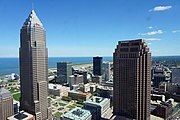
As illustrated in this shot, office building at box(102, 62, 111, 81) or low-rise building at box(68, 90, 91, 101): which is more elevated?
office building at box(102, 62, 111, 81)

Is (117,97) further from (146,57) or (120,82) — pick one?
(146,57)

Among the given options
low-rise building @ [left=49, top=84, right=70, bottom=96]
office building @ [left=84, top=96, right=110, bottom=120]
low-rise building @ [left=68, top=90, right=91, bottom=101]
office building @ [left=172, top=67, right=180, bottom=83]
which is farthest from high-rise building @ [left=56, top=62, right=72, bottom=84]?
office building @ [left=172, top=67, right=180, bottom=83]

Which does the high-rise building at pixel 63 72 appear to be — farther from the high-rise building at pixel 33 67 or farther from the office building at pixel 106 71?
the high-rise building at pixel 33 67

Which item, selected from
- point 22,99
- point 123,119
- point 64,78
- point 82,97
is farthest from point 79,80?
point 123,119

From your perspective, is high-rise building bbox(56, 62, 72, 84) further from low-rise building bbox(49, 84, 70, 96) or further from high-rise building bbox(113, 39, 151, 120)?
high-rise building bbox(113, 39, 151, 120)

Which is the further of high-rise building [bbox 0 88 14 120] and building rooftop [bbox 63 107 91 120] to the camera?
high-rise building [bbox 0 88 14 120]

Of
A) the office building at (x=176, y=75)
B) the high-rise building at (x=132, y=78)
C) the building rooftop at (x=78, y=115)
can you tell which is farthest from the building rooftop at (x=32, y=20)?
the office building at (x=176, y=75)
